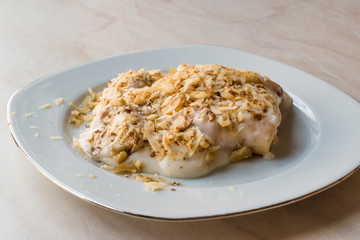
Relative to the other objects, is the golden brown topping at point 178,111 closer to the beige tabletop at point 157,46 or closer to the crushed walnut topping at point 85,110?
the crushed walnut topping at point 85,110

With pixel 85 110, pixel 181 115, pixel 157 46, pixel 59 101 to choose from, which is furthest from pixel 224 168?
pixel 157 46

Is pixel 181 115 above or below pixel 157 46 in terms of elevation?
above

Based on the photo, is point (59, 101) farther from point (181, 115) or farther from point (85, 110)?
point (181, 115)

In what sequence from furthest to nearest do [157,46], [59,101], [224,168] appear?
[157,46], [59,101], [224,168]

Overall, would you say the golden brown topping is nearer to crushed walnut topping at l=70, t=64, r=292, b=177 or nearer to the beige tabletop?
crushed walnut topping at l=70, t=64, r=292, b=177

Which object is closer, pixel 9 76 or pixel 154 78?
pixel 154 78

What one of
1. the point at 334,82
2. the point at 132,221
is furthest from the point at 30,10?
the point at 132,221

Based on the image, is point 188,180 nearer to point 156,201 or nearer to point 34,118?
point 156,201
